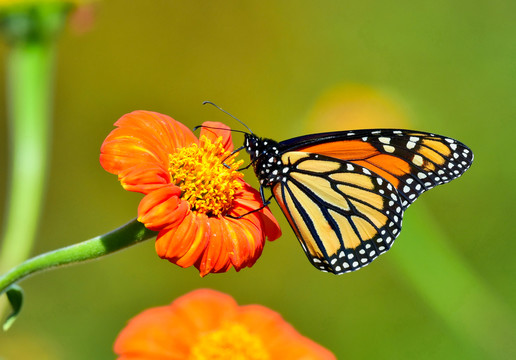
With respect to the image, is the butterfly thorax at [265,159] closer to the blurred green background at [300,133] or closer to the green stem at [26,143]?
the green stem at [26,143]

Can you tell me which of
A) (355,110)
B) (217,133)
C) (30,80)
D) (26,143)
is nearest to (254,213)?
(217,133)

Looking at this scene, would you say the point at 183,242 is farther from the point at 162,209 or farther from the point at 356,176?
the point at 356,176

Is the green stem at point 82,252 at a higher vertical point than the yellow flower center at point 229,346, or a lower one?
higher

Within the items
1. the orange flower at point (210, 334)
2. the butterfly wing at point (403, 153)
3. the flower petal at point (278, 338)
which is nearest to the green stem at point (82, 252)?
the orange flower at point (210, 334)

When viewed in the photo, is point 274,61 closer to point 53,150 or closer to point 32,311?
point 53,150

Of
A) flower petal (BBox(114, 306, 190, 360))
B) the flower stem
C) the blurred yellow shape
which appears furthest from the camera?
the blurred yellow shape

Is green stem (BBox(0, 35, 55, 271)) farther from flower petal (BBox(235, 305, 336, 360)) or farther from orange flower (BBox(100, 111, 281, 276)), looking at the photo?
flower petal (BBox(235, 305, 336, 360))

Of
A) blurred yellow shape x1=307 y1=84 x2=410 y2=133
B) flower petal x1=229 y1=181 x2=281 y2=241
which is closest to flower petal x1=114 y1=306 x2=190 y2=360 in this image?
flower petal x1=229 y1=181 x2=281 y2=241
